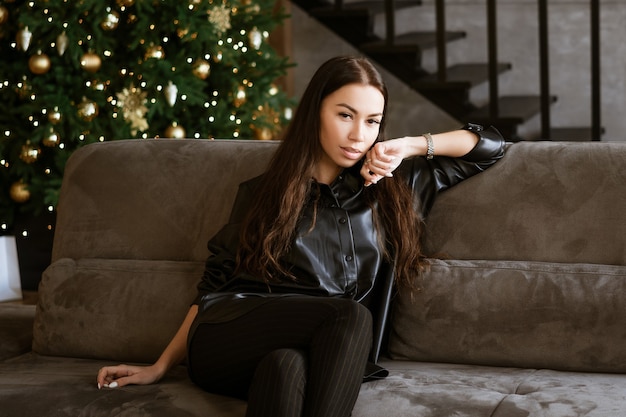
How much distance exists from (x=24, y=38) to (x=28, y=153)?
0.49m

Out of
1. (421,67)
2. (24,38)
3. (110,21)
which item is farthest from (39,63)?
(421,67)

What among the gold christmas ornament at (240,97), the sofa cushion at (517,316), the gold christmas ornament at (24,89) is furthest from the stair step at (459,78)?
the sofa cushion at (517,316)

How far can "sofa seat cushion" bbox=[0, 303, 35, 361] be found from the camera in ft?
8.03

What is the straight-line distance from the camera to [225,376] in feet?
6.50

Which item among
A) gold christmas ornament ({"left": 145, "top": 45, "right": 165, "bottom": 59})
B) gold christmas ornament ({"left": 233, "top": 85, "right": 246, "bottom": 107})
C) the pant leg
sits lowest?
the pant leg

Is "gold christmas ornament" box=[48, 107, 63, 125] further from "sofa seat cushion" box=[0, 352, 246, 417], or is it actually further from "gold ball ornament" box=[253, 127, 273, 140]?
"sofa seat cushion" box=[0, 352, 246, 417]

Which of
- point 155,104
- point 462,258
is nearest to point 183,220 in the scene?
point 462,258

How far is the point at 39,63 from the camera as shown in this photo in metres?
3.89

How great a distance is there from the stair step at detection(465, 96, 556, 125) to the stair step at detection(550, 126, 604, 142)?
0.15m

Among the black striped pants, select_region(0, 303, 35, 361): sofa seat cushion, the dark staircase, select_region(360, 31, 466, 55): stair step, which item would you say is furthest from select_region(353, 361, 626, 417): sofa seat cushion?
select_region(360, 31, 466, 55): stair step

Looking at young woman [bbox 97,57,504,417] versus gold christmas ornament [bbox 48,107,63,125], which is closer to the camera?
young woman [bbox 97,57,504,417]

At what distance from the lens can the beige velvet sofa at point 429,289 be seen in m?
1.96

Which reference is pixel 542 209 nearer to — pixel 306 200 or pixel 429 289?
pixel 429 289

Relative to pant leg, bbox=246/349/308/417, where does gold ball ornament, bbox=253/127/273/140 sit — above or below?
above
